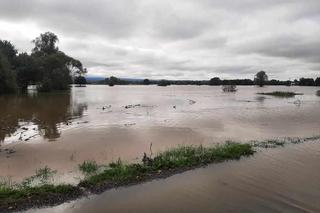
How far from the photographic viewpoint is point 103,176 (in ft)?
33.9

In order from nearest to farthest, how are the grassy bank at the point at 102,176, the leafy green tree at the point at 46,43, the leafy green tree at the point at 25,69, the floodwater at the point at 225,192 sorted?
1. the floodwater at the point at 225,192
2. the grassy bank at the point at 102,176
3. the leafy green tree at the point at 25,69
4. the leafy green tree at the point at 46,43

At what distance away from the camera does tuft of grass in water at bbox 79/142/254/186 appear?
406 inches

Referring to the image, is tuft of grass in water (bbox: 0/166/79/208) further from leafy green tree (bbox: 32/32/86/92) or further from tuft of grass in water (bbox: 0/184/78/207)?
leafy green tree (bbox: 32/32/86/92)

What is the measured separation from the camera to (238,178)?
35.4ft

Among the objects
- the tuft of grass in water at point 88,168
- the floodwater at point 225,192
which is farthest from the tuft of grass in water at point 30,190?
the tuft of grass in water at point 88,168

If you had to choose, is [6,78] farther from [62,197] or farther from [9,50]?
[62,197]

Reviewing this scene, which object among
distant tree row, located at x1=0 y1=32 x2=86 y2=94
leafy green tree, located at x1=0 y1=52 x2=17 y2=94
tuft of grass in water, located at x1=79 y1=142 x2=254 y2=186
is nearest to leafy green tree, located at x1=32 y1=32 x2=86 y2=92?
distant tree row, located at x1=0 y1=32 x2=86 y2=94

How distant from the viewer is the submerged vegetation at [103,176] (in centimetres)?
865

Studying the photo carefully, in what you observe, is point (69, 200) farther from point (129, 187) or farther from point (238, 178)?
point (238, 178)

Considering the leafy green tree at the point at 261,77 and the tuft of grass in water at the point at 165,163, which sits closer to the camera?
the tuft of grass in water at the point at 165,163

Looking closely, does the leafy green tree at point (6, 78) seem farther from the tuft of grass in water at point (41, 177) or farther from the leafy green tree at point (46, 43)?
the tuft of grass in water at point (41, 177)

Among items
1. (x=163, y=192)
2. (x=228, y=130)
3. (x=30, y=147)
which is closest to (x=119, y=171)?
(x=163, y=192)

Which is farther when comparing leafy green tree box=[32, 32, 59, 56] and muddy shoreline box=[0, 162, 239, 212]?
leafy green tree box=[32, 32, 59, 56]

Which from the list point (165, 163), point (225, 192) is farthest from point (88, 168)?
point (225, 192)
